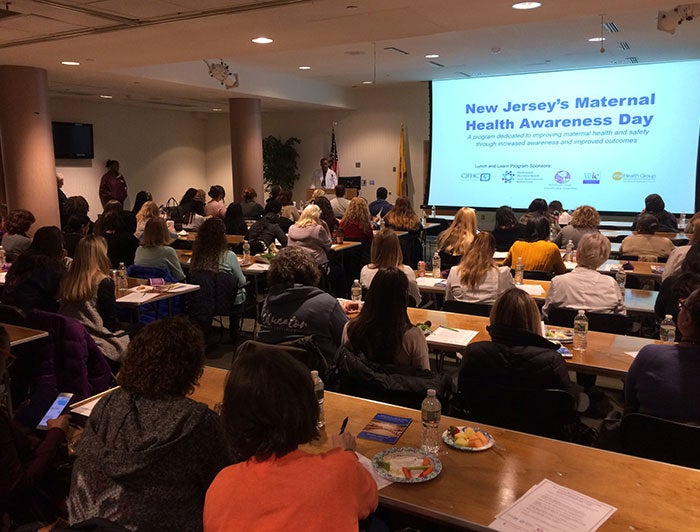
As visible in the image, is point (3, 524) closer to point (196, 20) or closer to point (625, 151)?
point (196, 20)

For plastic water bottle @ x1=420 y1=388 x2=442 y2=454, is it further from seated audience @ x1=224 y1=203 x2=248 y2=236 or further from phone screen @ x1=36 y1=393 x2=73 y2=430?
seated audience @ x1=224 y1=203 x2=248 y2=236

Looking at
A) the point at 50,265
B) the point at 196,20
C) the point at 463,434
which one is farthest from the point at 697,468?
the point at 196,20

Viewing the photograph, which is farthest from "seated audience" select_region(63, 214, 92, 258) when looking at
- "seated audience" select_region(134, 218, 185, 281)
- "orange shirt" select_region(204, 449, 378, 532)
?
"orange shirt" select_region(204, 449, 378, 532)

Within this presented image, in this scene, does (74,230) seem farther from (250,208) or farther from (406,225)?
(406,225)

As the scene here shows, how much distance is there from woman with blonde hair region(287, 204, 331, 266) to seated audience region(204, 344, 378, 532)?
5182mm

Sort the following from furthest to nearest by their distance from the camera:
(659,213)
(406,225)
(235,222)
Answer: (406,225)
(235,222)
(659,213)

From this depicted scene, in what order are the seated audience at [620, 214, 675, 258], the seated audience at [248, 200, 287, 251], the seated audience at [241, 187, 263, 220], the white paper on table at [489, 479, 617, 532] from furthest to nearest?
the seated audience at [241, 187, 263, 220], the seated audience at [248, 200, 287, 251], the seated audience at [620, 214, 675, 258], the white paper on table at [489, 479, 617, 532]

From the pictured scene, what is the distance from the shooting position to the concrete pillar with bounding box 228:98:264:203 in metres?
11.5

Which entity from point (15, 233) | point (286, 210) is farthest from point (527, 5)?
point (15, 233)

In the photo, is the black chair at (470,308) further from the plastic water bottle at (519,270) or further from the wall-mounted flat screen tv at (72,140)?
the wall-mounted flat screen tv at (72,140)

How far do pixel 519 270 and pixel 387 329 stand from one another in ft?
9.00

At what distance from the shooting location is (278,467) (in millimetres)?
1456

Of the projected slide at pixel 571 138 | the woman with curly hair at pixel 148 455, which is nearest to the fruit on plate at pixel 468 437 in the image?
the woman with curly hair at pixel 148 455

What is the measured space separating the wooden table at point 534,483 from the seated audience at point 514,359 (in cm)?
44
